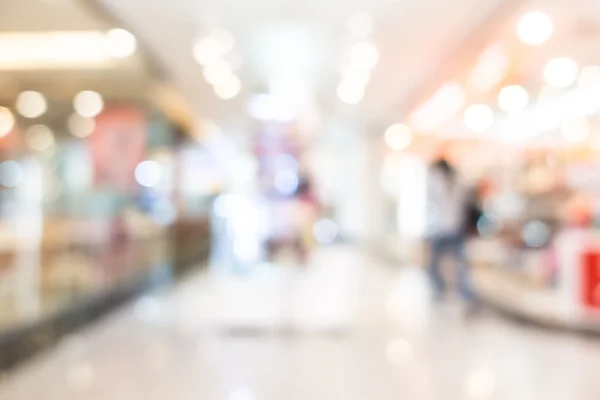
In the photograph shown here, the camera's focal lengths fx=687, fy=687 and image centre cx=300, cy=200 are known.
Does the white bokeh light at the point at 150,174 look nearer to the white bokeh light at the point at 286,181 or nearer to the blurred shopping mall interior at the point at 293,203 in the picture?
the blurred shopping mall interior at the point at 293,203

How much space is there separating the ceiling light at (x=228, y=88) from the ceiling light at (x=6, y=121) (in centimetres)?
458

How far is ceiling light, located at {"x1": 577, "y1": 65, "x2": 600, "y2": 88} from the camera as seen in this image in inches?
237

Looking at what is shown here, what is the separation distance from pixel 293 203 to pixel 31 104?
2923mm

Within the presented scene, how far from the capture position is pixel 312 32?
7.64 meters

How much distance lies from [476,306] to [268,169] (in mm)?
2734

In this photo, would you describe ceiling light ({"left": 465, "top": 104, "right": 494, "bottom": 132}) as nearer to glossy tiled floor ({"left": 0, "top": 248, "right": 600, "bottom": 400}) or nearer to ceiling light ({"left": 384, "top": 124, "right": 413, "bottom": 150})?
ceiling light ({"left": 384, "top": 124, "right": 413, "bottom": 150})

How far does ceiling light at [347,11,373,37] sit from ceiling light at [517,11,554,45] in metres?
1.44

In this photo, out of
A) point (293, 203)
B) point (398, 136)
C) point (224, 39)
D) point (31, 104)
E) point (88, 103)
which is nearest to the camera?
point (31, 104)

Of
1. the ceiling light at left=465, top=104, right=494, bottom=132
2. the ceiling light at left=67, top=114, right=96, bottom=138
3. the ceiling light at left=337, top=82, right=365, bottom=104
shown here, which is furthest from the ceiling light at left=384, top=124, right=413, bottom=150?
the ceiling light at left=67, top=114, right=96, bottom=138

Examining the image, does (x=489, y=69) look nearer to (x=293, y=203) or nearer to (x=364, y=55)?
(x=364, y=55)

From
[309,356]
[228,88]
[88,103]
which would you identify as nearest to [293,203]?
[309,356]

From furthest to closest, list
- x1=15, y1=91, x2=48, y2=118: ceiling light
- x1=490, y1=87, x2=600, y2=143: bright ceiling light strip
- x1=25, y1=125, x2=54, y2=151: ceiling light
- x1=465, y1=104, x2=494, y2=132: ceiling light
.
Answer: x1=465, y1=104, x2=494, y2=132: ceiling light → x1=490, y1=87, x2=600, y2=143: bright ceiling light strip → x1=25, y1=125, x2=54, y2=151: ceiling light → x1=15, y1=91, x2=48, y2=118: ceiling light

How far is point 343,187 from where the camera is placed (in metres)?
20.1

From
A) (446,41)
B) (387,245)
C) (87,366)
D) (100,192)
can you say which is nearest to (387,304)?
(446,41)
